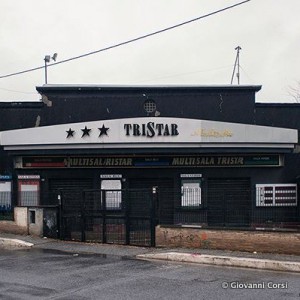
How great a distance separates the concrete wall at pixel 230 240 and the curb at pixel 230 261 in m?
1.50

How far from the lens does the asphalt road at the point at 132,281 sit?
955cm

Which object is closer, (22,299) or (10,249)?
(22,299)

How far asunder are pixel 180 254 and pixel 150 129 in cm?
871

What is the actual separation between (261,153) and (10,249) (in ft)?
36.8

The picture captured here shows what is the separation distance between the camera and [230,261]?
12789mm

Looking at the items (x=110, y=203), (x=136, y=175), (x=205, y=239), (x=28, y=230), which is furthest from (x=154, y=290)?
(x=136, y=175)

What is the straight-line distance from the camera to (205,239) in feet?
49.9

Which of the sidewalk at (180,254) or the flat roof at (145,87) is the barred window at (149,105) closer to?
the flat roof at (145,87)

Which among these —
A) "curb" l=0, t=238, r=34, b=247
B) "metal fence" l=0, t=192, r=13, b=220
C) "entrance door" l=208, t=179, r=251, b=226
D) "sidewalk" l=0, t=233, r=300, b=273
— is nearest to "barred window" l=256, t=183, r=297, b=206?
"entrance door" l=208, t=179, r=251, b=226

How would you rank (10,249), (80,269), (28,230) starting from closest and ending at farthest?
(80,269) < (10,249) < (28,230)

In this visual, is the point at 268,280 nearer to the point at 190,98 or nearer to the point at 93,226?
the point at 93,226

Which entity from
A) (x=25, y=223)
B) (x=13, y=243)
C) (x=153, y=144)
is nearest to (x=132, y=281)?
(x=13, y=243)

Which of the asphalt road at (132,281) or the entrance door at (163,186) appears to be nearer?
the asphalt road at (132,281)

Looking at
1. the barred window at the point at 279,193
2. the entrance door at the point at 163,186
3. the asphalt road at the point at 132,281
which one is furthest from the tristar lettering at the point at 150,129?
the asphalt road at the point at 132,281
